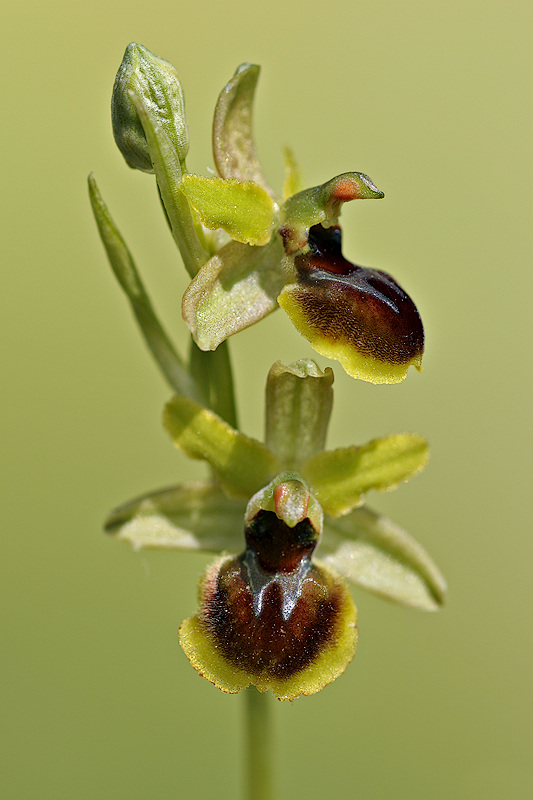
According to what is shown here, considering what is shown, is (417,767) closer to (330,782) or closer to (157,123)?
(330,782)

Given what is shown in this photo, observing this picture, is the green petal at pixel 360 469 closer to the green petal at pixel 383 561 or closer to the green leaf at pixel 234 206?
the green petal at pixel 383 561

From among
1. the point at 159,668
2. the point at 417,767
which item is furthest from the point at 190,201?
the point at 417,767

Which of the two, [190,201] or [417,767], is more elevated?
[190,201]

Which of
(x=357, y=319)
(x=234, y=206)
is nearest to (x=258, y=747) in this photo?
(x=357, y=319)

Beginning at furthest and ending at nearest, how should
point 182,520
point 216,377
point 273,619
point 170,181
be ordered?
point 182,520
point 216,377
point 273,619
point 170,181

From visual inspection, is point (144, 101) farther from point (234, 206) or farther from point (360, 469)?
point (360, 469)
